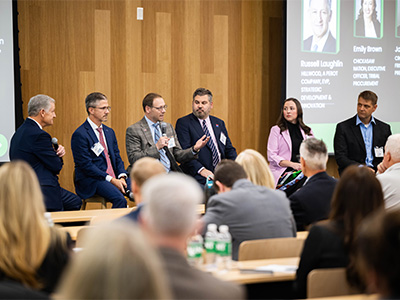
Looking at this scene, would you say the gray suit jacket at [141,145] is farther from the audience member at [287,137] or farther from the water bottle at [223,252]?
the water bottle at [223,252]

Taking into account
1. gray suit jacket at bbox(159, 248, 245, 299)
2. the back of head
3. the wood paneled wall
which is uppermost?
the wood paneled wall

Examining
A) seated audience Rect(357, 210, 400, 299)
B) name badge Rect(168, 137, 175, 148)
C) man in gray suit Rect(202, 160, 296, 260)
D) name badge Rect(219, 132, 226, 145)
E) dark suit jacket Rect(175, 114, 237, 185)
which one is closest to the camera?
seated audience Rect(357, 210, 400, 299)

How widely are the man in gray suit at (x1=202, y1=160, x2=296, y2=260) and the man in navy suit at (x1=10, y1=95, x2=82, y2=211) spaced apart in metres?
2.46

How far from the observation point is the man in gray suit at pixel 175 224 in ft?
5.37

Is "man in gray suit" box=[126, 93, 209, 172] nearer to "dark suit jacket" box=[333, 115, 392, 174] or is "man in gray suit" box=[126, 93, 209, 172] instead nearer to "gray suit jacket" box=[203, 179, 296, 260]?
"dark suit jacket" box=[333, 115, 392, 174]

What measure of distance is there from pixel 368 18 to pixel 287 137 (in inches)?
103

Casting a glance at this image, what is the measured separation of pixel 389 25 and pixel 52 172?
5511 mm

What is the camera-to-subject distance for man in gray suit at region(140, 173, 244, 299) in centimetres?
164

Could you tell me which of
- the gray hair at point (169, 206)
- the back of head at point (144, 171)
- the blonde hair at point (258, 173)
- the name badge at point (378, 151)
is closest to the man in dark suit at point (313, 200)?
the blonde hair at point (258, 173)

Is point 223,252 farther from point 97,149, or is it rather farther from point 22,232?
point 97,149

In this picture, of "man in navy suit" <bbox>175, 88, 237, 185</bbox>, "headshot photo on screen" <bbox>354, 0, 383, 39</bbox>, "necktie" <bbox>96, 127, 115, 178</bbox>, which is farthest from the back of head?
"headshot photo on screen" <bbox>354, 0, 383, 39</bbox>

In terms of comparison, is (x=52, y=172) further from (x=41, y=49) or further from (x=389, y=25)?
(x=389, y=25)

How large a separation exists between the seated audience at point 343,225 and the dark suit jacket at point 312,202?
0.96 m

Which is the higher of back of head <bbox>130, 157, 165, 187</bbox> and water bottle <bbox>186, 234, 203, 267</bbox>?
back of head <bbox>130, 157, 165, 187</bbox>
